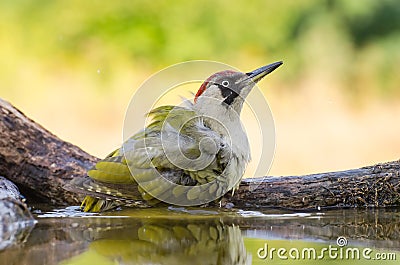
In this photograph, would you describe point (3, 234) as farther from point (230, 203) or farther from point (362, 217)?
point (362, 217)

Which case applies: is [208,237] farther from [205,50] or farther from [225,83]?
[205,50]

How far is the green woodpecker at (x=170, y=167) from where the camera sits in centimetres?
436

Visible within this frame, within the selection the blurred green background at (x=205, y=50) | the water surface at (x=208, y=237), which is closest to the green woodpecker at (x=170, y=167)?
the water surface at (x=208, y=237)

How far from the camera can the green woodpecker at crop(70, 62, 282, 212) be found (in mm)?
4363

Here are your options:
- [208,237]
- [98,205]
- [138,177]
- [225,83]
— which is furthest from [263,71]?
[208,237]

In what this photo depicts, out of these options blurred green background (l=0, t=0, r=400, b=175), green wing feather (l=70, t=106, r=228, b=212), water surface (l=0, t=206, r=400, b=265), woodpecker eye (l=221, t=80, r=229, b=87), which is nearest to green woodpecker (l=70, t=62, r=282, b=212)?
green wing feather (l=70, t=106, r=228, b=212)

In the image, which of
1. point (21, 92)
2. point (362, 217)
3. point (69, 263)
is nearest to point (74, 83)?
point (21, 92)

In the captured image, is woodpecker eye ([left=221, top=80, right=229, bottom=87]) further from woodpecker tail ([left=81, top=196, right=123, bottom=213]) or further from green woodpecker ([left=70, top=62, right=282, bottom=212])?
woodpecker tail ([left=81, top=196, right=123, bottom=213])

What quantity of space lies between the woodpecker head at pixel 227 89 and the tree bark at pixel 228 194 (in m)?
0.55

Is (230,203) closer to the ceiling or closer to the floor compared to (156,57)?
closer to the floor

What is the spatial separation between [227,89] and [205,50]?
181 inches

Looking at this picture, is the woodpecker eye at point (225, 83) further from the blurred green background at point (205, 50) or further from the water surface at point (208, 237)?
the blurred green background at point (205, 50)

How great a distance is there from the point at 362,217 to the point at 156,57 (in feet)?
18.7

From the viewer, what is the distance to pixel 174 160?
438 centimetres
